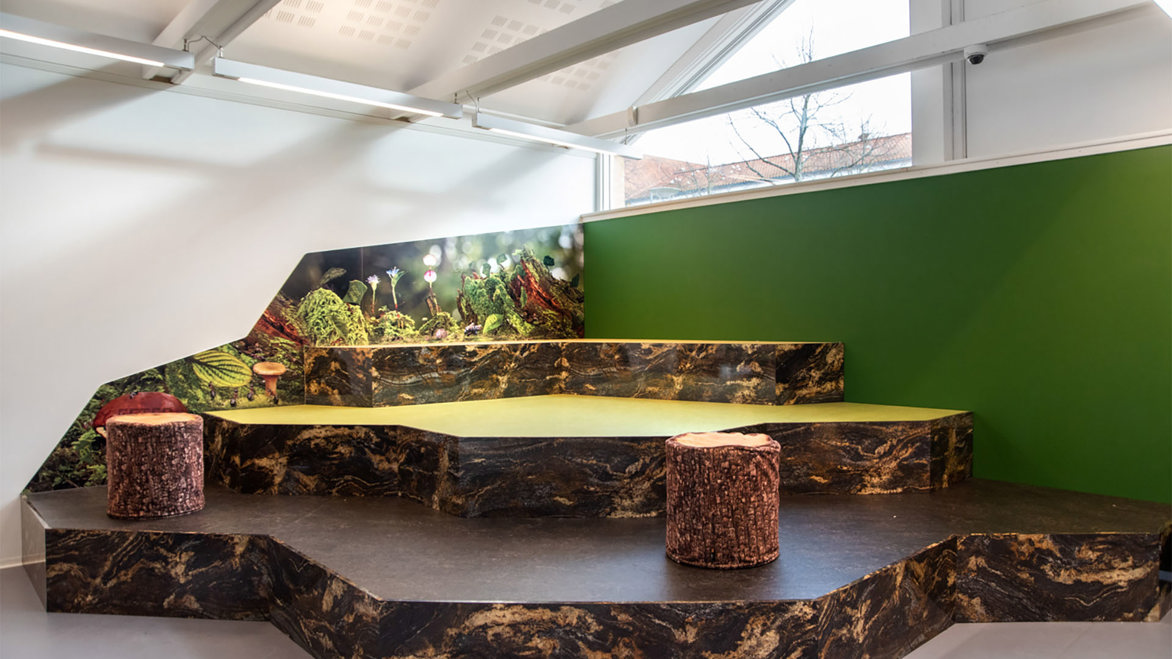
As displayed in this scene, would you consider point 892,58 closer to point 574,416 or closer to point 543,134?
point 543,134

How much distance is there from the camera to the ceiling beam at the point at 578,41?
10.3 feet

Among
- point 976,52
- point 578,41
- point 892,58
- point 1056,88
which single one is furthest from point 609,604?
point 1056,88

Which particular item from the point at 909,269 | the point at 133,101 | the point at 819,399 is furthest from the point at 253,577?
the point at 909,269

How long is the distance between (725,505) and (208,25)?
2923 millimetres

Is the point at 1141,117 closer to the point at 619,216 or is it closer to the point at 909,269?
the point at 909,269

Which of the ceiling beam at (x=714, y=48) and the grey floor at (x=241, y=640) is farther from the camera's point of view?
the ceiling beam at (x=714, y=48)

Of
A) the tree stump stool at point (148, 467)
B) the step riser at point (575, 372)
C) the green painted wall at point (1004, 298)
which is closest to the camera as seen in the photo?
the tree stump stool at point (148, 467)

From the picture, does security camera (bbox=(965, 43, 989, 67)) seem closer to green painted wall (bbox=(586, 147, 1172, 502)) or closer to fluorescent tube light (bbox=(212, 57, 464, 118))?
green painted wall (bbox=(586, 147, 1172, 502))

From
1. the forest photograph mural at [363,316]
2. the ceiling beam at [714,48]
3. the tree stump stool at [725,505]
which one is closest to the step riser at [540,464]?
the forest photograph mural at [363,316]

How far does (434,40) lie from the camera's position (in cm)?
445

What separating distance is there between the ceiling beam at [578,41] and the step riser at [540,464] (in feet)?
5.63

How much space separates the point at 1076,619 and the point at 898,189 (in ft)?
7.16

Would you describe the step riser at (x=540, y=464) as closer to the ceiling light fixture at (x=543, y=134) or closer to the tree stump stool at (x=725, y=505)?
the tree stump stool at (x=725, y=505)

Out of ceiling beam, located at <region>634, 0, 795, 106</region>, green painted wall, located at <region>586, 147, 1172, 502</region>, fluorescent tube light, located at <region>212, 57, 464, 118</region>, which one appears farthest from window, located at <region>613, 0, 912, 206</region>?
fluorescent tube light, located at <region>212, 57, 464, 118</region>
